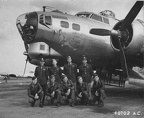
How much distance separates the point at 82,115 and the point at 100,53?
551cm

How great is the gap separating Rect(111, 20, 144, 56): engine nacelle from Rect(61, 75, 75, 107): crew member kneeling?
3.43 meters

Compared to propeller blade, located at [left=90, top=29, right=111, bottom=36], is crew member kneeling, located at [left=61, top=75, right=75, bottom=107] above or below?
below

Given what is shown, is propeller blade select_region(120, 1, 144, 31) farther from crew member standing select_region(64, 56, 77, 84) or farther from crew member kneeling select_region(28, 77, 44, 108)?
crew member kneeling select_region(28, 77, 44, 108)

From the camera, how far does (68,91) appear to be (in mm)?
8039

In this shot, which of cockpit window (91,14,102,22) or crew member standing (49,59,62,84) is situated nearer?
crew member standing (49,59,62,84)

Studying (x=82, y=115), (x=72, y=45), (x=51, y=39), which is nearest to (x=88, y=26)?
(x=72, y=45)

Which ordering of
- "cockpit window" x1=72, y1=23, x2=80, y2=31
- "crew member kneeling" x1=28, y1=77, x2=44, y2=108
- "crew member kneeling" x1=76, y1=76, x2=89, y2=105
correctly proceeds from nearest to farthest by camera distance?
"crew member kneeling" x1=28, y1=77, x2=44, y2=108 → "crew member kneeling" x1=76, y1=76, x2=89, y2=105 → "cockpit window" x1=72, y1=23, x2=80, y2=31

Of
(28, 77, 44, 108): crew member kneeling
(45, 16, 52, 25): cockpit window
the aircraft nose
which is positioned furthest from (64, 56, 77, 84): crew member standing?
the aircraft nose

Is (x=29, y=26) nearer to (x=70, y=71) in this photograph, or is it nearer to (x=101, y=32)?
(x=70, y=71)

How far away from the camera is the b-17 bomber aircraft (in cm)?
972

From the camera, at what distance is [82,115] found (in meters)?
6.18

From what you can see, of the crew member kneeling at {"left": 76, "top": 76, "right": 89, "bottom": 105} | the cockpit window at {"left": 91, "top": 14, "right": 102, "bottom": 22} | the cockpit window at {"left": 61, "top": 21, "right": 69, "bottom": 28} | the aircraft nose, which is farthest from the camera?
the cockpit window at {"left": 91, "top": 14, "right": 102, "bottom": 22}

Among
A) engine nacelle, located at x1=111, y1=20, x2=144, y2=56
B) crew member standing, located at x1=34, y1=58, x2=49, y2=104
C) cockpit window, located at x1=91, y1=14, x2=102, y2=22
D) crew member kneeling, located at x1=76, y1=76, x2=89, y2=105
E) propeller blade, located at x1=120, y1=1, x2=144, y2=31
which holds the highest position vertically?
cockpit window, located at x1=91, y1=14, x2=102, y2=22

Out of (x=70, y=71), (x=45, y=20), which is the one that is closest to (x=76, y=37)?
(x=45, y=20)
